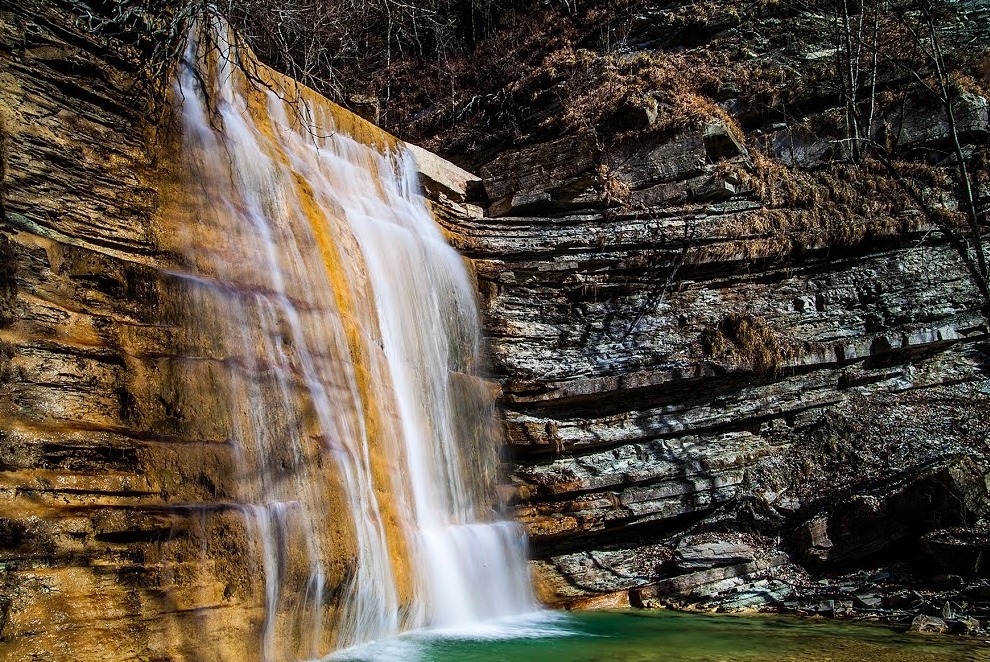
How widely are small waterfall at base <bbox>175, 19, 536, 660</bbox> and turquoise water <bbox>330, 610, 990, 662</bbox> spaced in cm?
44

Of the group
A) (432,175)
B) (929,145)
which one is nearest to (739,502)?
(432,175)

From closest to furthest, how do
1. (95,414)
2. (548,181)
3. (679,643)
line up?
(95,414) → (679,643) → (548,181)

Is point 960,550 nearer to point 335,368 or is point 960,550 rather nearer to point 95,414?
point 335,368

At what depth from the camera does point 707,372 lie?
984cm

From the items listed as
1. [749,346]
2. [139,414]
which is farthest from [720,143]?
[139,414]

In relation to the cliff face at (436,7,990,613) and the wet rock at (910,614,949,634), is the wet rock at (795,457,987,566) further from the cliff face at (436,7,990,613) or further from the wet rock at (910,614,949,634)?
the wet rock at (910,614,949,634)

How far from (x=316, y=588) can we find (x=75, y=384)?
214 centimetres

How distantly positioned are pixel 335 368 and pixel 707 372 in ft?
17.9

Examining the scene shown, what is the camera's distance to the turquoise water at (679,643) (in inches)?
214

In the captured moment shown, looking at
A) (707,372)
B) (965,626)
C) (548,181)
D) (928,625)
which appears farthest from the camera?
(548,181)

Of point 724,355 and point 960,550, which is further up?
point 724,355

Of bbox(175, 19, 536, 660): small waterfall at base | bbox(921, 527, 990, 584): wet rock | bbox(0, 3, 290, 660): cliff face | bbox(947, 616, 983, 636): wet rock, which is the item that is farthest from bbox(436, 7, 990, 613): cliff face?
bbox(0, 3, 290, 660): cliff face

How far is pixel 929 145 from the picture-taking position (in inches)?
468

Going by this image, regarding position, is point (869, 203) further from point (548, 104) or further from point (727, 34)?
point (548, 104)
